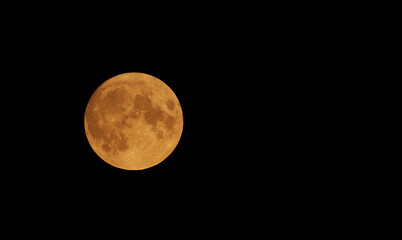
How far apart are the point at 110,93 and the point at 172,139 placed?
1297 millimetres

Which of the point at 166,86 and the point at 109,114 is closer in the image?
the point at 109,114

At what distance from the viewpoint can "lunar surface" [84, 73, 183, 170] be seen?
379 centimetres

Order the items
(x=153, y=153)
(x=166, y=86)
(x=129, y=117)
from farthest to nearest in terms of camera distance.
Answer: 1. (x=166, y=86)
2. (x=153, y=153)
3. (x=129, y=117)

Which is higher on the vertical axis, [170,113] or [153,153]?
[170,113]

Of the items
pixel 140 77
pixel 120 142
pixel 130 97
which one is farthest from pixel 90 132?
pixel 140 77

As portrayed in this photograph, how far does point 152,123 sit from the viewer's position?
3896mm

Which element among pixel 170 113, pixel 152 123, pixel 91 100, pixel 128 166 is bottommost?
pixel 128 166

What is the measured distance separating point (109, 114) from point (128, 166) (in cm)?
102

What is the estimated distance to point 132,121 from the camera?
3.76m

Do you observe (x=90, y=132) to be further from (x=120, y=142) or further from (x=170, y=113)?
(x=170, y=113)

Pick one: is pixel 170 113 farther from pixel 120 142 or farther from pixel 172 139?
pixel 120 142

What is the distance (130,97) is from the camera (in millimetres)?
3846

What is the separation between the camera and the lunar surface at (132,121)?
12.4 ft

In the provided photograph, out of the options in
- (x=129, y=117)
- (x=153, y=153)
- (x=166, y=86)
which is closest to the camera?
(x=129, y=117)
